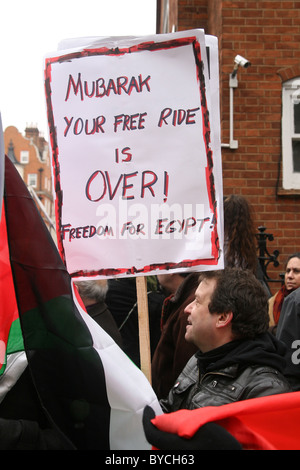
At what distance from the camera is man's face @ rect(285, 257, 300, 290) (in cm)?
412

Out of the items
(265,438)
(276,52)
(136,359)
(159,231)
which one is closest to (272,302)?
(136,359)

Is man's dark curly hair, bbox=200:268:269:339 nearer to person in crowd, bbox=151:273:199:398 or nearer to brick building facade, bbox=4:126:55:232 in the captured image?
person in crowd, bbox=151:273:199:398

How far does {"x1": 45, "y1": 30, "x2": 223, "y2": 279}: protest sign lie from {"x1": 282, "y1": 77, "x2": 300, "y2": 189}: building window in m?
4.05

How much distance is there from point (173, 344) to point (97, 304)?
63 centimetres

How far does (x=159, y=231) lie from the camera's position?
266 centimetres

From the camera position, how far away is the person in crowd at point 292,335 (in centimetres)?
278

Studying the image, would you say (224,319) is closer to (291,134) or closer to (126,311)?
(126,311)

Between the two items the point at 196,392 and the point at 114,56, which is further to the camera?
the point at 114,56

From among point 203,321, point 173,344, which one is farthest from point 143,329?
point 173,344

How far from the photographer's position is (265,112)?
6805mm

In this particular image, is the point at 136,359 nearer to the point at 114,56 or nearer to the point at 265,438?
the point at 114,56

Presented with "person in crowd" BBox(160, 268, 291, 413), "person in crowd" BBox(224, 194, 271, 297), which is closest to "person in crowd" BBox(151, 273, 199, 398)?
"person in crowd" BBox(160, 268, 291, 413)

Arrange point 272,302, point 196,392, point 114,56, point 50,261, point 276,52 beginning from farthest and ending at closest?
1. point 276,52
2. point 272,302
3. point 114,56
4. point 196,392
5. point 50,261
